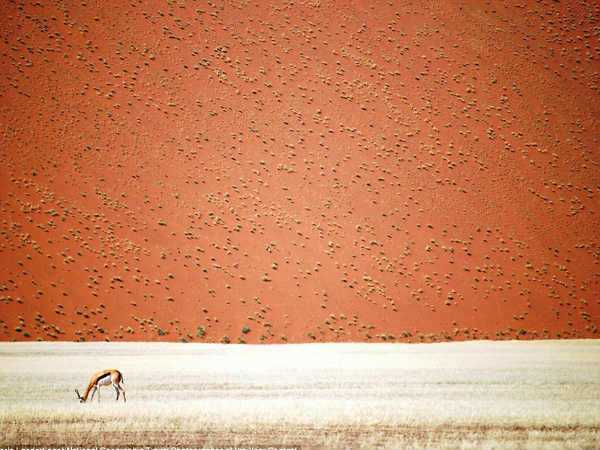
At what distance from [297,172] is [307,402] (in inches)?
1395

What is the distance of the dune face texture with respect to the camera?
37625 mm

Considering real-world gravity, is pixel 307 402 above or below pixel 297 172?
below

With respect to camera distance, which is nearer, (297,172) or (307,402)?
(307,402)

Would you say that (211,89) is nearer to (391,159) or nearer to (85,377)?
(391,159)

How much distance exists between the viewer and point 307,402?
12.4 metres

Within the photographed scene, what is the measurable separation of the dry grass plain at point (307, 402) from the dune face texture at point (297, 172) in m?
13.1

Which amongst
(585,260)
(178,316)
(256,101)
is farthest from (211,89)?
(585,260)

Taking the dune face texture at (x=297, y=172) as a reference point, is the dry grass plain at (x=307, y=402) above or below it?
below

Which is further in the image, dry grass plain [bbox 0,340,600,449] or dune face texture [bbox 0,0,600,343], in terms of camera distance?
dune face texture [bbox 0,0,600,343]

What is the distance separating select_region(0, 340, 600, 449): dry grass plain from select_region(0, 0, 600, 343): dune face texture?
13.1 metres

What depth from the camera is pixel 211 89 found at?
5112cm

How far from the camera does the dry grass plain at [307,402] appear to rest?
9367mm

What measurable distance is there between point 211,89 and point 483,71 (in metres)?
23.3

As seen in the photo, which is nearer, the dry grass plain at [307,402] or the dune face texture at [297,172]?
the dry grass plain at [307,402]
